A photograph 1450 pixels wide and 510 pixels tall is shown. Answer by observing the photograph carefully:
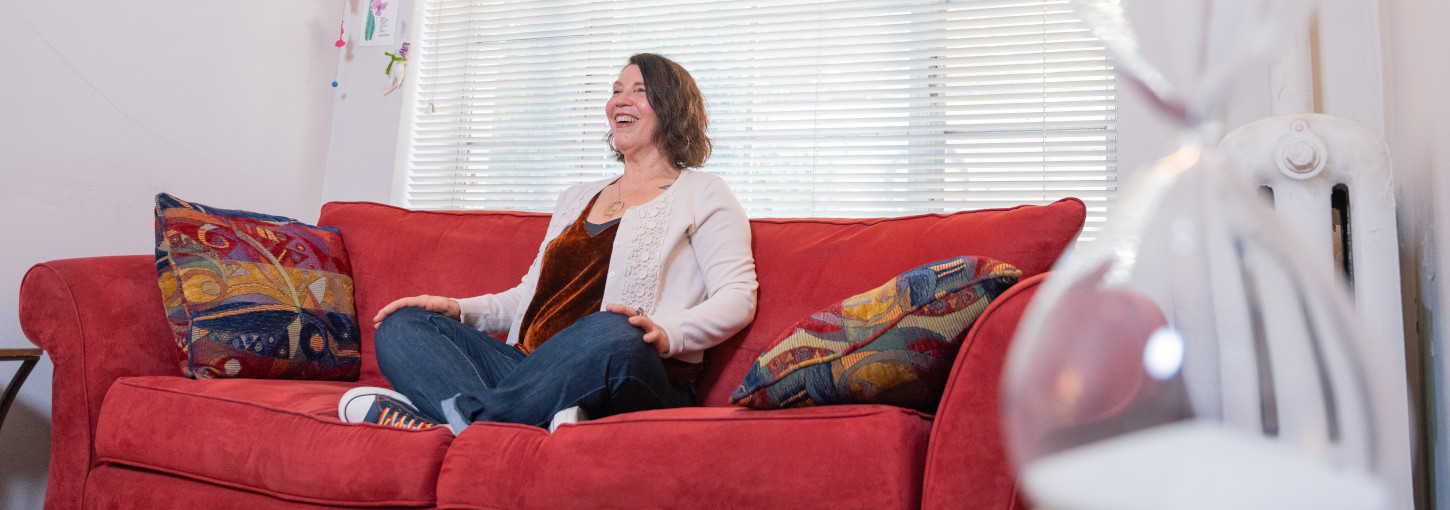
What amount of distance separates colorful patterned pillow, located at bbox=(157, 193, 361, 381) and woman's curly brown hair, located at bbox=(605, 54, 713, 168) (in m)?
0.79

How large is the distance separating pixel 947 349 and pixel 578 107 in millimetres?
1851

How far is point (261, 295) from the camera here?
1.68 metres

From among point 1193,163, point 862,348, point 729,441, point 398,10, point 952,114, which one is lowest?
point 729,441

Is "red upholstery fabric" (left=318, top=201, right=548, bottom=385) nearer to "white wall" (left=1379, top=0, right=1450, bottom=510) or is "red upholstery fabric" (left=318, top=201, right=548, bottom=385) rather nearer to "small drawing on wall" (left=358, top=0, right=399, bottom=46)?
"small drawing on wall" (left=358, top=0, right=399, bottom=46)

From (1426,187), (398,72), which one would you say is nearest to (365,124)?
(398,72)

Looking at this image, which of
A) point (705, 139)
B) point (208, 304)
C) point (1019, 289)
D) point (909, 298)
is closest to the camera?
point (1019, 289)

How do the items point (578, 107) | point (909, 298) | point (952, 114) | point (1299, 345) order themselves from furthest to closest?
1. point (578, 107)
2. point (952, 114)
3. point (909, 298)
4. point (1299, 345)

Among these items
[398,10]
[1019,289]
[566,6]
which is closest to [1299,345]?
[1019,289]

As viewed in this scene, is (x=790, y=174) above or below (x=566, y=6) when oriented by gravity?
below

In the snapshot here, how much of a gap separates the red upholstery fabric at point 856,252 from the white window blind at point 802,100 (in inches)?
27.8

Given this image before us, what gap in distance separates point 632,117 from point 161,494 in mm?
1110

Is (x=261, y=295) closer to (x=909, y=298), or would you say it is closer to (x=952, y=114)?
(x=909, y=298)

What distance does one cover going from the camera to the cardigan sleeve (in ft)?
4.66

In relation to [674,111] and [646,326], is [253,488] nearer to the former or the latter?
[646,326]
